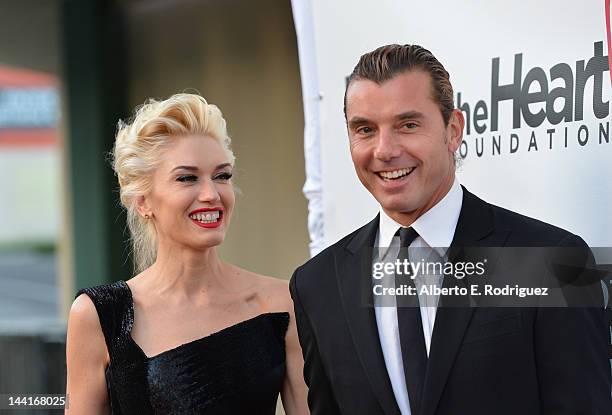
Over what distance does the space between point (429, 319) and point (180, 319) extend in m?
0.74

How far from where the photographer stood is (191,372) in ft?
7.38

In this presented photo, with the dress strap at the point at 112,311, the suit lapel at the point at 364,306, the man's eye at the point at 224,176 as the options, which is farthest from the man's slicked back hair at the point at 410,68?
the dress strap at the point at 112,311

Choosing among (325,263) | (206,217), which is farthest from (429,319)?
(206,217)

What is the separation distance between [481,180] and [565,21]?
36cm

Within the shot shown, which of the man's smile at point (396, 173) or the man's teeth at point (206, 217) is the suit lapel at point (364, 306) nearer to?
the man's smile at point (396, 173)

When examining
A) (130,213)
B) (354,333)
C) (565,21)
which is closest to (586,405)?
(354,333)

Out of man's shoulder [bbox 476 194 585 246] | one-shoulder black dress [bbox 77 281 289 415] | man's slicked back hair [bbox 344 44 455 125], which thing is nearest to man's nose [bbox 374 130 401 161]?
man's slicked back hair [bbox 344 44 455 125]

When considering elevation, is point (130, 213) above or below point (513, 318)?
above

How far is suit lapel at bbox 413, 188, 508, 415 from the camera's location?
5.66ft

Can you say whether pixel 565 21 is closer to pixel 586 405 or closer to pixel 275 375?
pixel 586 405

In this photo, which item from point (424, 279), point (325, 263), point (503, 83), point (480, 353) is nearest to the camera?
point (480, 353)

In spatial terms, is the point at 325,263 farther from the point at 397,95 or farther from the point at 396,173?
the point at 397,95

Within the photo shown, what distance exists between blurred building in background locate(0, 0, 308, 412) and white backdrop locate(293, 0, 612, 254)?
2.45m

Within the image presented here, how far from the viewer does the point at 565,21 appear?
1.83 m
